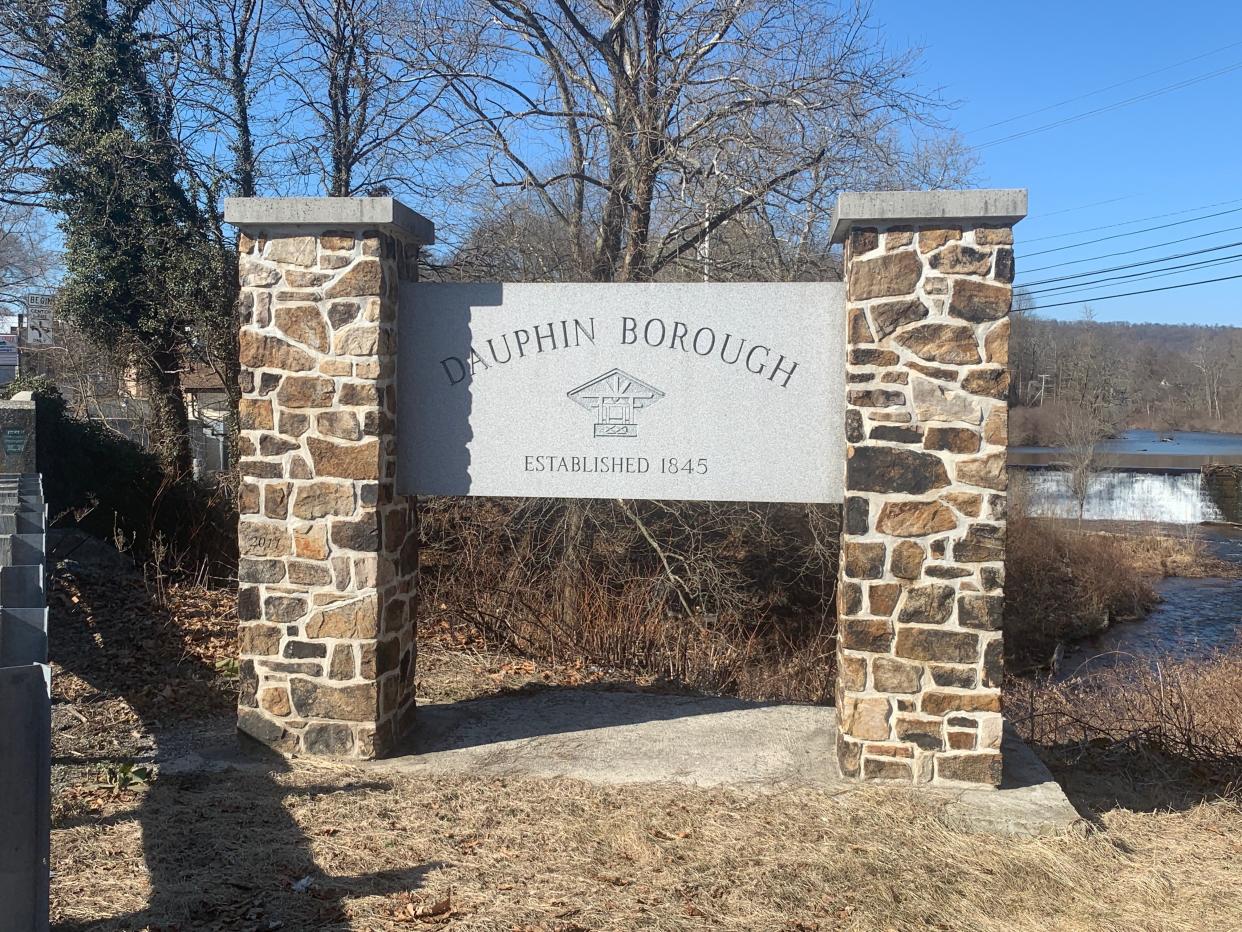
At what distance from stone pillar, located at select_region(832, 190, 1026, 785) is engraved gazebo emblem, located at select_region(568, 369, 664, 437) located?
1068 mm

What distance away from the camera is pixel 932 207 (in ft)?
16.2

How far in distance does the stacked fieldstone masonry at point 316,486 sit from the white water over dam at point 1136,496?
2714 cm

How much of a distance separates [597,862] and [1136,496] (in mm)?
31600

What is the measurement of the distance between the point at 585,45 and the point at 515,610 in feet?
21.1

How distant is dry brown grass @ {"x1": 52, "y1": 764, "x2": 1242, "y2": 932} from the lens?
12.5 feet

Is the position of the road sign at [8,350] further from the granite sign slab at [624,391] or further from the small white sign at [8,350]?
the granite sign slab at [624,391]

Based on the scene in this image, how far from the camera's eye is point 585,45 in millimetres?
11844

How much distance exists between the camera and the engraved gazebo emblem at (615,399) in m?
5.50

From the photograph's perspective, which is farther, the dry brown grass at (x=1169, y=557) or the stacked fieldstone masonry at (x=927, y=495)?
the dry brown grass at (x=1169, y=557)

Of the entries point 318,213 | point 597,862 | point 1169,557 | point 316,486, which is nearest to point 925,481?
point 597,862

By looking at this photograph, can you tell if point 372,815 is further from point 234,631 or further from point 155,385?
point 155,385

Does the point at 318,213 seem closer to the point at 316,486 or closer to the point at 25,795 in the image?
the point at 316,486

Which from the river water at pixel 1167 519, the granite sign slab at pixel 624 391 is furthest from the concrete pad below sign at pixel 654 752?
the river water at pixel 1167 519

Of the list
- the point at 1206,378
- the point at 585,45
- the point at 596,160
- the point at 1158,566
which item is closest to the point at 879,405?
the point at 596,160
